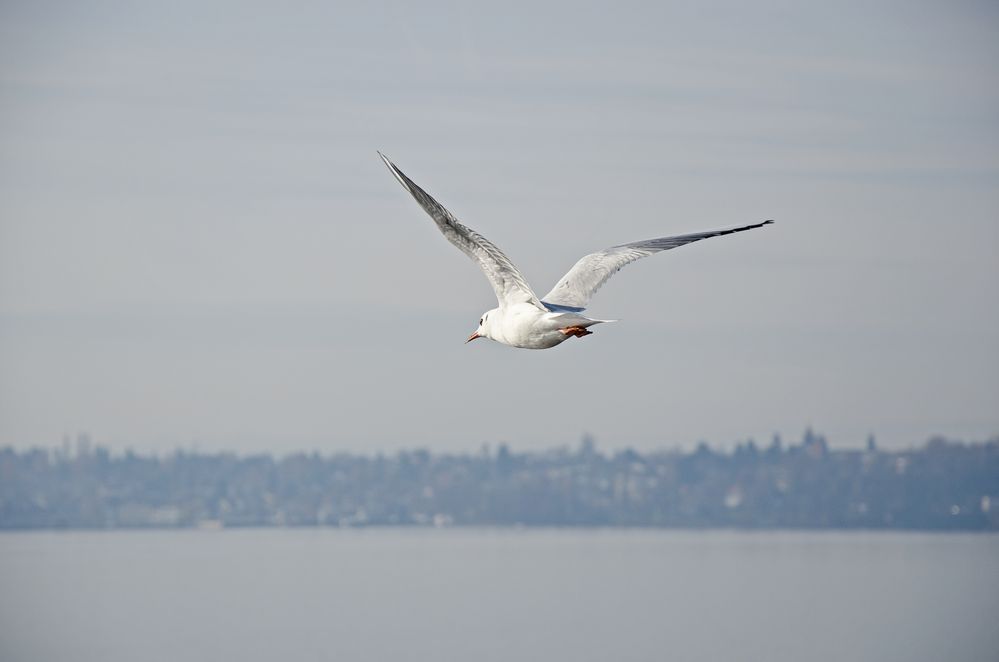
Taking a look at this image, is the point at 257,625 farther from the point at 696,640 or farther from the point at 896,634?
the point at 896,634

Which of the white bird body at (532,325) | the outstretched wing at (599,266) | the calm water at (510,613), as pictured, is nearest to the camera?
the white bird body at (532,325)

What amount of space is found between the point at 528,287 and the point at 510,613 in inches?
4295

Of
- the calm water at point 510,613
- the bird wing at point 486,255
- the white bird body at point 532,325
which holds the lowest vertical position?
the calm water at point 510,613

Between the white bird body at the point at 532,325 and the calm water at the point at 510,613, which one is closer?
the white bird body at the point at 532,325

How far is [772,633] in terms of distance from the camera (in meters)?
119

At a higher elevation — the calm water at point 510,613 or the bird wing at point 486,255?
the bird wing at point 486,255

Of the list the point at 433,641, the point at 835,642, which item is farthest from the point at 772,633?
the point at 433,641

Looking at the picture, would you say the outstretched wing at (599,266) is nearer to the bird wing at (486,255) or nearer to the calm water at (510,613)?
the bird wing at (486,255)

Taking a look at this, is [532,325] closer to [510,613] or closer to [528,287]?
[528,287]

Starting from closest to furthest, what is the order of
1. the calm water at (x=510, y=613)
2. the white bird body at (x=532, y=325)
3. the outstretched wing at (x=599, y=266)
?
the white bird body at (x=532, y=325) → the outstretched wing at (x=599, y=266) → the calm water at (x=510, y=613)

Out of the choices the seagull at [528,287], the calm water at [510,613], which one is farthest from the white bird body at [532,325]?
the calm water at [510,613]

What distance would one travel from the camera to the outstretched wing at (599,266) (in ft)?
98.3

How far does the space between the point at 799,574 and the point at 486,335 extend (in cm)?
15453

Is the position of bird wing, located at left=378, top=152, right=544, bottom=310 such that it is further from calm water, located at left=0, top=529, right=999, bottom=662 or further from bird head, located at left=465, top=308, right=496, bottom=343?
calm water, located at left=0, top=529, right=999, bottom=662
